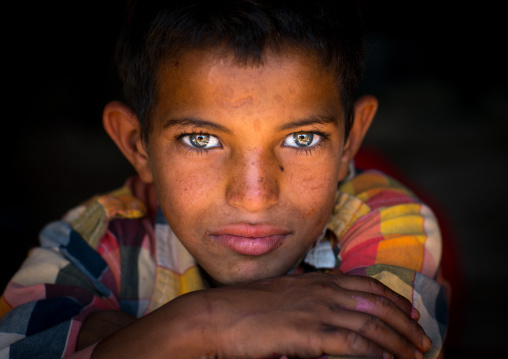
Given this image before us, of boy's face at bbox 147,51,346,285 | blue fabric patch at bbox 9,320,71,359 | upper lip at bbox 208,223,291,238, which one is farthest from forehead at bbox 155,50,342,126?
blue fabric patch at bbox 9,320,71,359

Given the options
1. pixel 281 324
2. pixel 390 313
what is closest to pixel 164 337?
pixel 281 324

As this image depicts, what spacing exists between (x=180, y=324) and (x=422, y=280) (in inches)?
26.3

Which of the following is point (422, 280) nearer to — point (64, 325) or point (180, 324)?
point (180, 324)

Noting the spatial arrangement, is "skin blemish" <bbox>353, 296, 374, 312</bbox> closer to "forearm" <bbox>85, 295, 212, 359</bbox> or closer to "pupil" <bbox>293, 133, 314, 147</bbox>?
"forearm" <bbox>85, 295, 212, 359</bbox>

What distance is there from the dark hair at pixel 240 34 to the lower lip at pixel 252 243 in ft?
1.27

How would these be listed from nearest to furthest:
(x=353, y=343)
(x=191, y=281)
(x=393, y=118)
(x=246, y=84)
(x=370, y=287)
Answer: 1. (x=353, y=343)
2. (x=370, y=287)
3. (x=246, y=84)
4. (x=191, y=281)
5. (x=393, y=118)

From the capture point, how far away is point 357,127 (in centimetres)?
172

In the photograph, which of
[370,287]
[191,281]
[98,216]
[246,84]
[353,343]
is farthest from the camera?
[98,216]

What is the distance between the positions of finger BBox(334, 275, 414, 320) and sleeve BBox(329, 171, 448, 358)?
0.48ft

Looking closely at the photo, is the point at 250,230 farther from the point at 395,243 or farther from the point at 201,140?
the point at 395,243

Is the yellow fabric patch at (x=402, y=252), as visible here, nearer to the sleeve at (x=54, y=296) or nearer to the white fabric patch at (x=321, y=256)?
the white fabric patch at (x=321, y=256)

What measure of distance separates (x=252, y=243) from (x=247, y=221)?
0.08m

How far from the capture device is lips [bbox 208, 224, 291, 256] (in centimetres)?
138

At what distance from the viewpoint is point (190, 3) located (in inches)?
54.5
